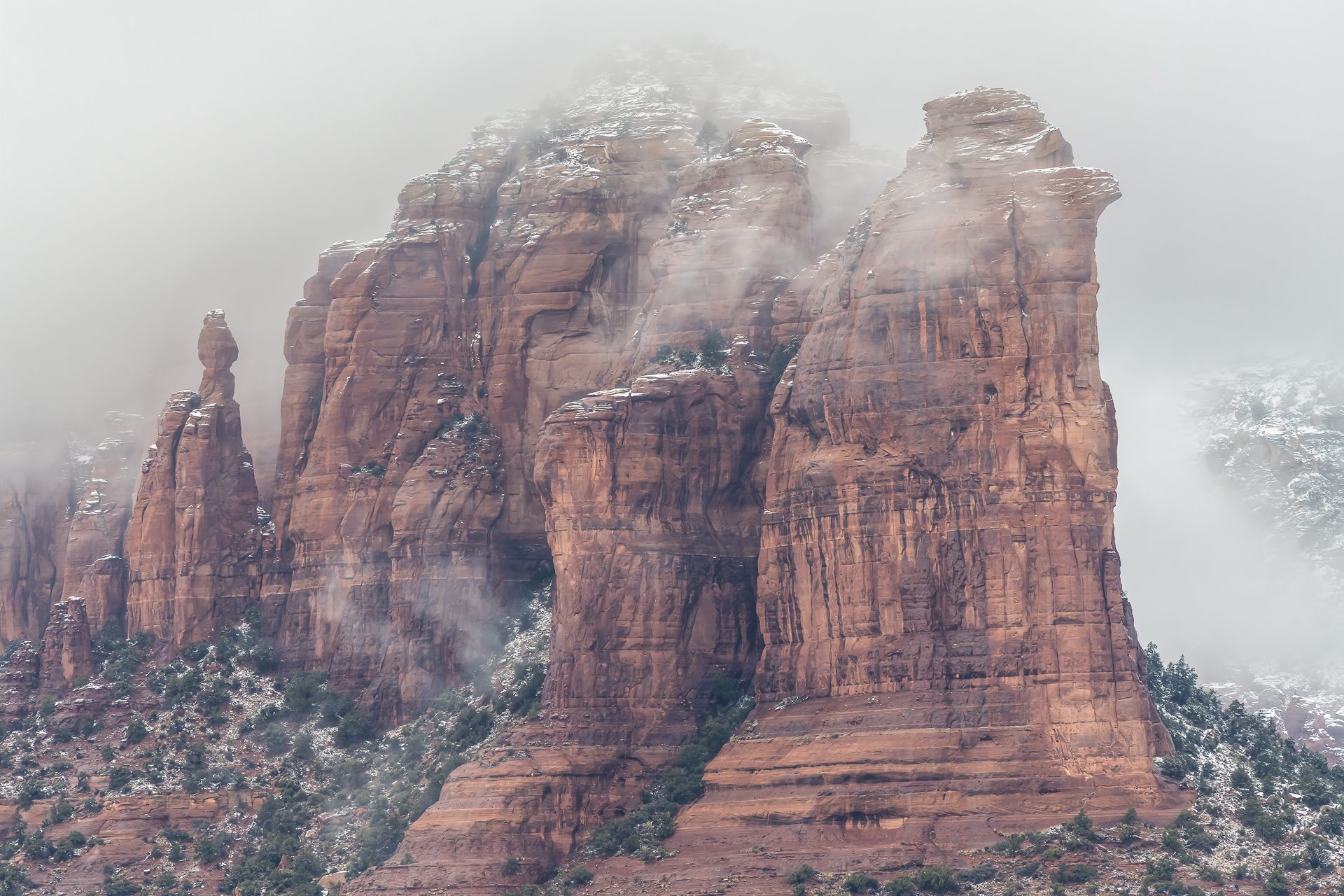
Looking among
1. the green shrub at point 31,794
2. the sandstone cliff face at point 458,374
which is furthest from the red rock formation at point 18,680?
the sandstone cliff face at point 458,374

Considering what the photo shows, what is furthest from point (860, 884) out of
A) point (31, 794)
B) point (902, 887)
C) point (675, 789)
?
point (31, 794)

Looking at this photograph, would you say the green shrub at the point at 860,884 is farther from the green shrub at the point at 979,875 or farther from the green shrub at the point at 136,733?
the green shrub at the point at 136,733

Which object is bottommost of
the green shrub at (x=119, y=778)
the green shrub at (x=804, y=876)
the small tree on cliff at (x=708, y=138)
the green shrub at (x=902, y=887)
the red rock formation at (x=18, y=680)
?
the green shrub at (x=902, y=887)

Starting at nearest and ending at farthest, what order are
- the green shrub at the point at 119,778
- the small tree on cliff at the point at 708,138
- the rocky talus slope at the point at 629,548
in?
the rocky talus slope at the point at 629,548
the green shrub at the point at 119,778
the small tree on cliff at the point at 708,138

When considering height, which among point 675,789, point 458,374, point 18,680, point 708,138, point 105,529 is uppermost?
point 708,138

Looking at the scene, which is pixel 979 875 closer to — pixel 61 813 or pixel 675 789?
pixel 675 789

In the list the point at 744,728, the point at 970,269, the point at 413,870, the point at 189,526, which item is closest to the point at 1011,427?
the point at 970,269

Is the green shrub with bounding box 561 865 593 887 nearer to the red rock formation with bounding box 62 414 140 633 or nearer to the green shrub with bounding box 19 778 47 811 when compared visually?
the green shrub with bounding box 19 778 47 811
